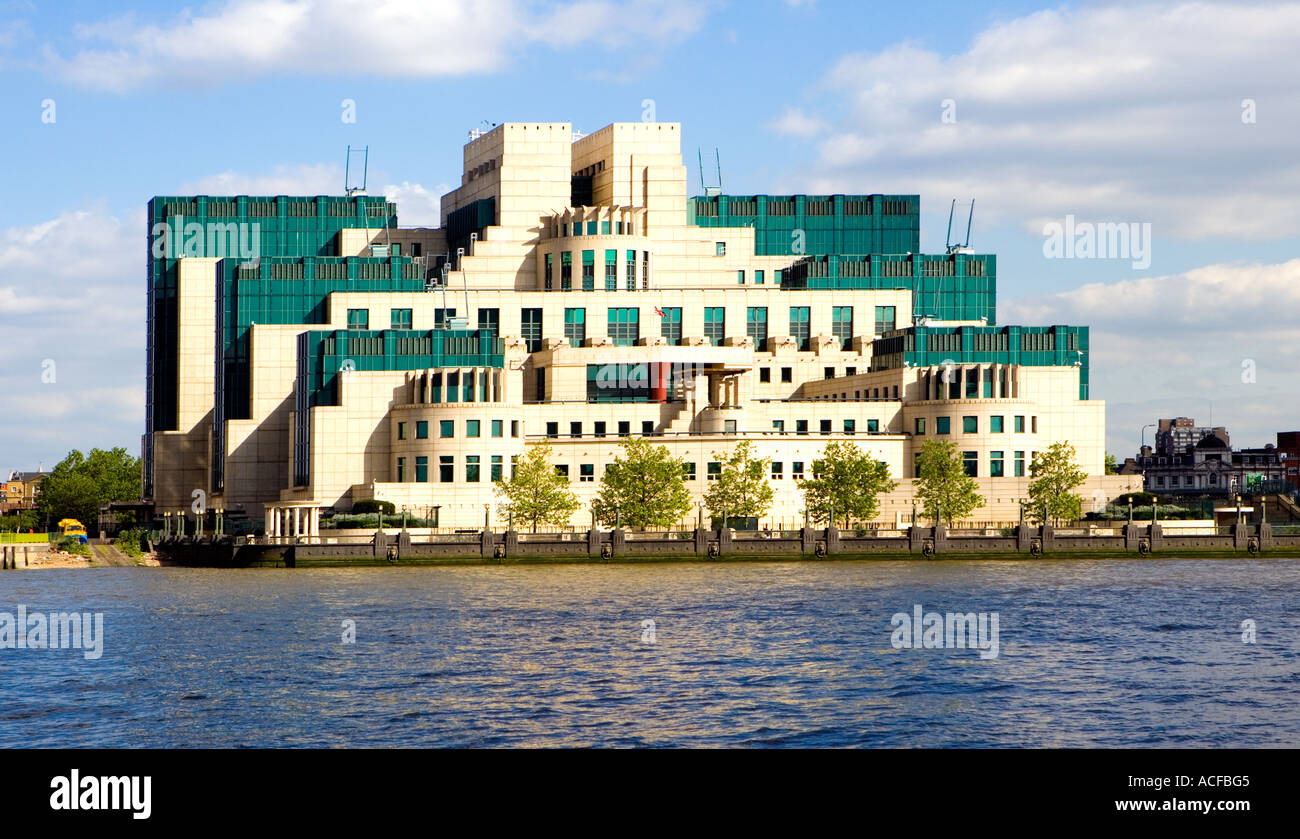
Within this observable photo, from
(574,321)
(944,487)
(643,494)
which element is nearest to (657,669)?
(643,494)

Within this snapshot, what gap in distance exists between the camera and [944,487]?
553 ft

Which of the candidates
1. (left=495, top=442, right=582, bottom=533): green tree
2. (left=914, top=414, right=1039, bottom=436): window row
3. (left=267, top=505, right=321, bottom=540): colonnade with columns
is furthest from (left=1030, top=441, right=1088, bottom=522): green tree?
(left=267, top=505, right=321, bottom=540): colonnade with columns

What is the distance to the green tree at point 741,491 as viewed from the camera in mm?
164000

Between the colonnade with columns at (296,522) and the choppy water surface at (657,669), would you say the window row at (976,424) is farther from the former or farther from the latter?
the colonnade with columns at (296,522)

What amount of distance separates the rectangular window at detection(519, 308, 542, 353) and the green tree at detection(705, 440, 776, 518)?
130 ft

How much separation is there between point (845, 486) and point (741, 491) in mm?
10994

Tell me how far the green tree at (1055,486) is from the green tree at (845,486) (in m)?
15.8

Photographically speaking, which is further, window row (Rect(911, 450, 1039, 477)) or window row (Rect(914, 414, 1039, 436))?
window row (Rect(914, 414, 1039, 436))

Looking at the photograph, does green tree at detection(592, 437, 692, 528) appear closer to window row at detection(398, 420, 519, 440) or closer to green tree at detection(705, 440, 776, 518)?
green tree at detection(705, 440, 776, 518)

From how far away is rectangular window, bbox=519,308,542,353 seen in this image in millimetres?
198375
